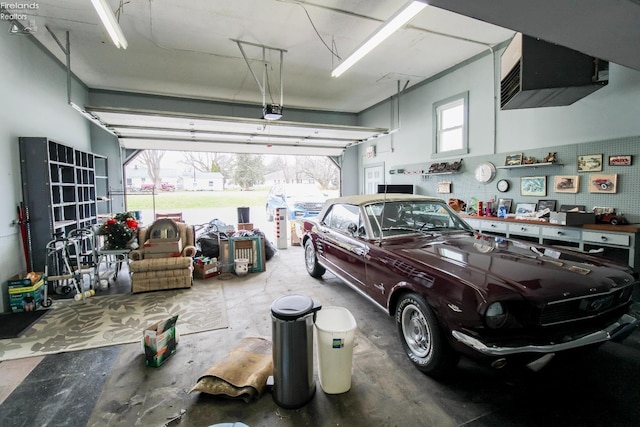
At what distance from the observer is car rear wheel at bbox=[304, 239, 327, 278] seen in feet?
15.8

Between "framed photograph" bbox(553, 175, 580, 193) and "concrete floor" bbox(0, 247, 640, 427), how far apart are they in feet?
7.42

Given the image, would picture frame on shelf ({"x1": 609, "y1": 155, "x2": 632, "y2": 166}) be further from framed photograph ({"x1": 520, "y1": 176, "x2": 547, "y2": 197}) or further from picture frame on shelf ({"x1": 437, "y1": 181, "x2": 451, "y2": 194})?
picture frame on shelf ({"x1": 437, "y1": 181, "x2": 451, "y2": 194})

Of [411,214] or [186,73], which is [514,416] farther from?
[186,73]

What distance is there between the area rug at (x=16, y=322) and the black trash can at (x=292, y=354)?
10.0 ft

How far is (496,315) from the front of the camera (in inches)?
73.0

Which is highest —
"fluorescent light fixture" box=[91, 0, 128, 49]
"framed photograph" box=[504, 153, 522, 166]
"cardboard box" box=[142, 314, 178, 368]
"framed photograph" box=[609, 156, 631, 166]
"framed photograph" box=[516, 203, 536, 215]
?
"fluorescent light fixture" box=[91, 0, 128, 49]

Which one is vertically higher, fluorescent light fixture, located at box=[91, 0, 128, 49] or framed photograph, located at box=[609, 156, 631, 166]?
fluorescent light fixture, located at box=[91, 0, 128, 49]

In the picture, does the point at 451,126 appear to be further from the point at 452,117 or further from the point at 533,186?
the point at 533,186

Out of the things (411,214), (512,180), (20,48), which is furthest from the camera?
(512,180)

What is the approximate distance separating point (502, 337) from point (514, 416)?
0.55m

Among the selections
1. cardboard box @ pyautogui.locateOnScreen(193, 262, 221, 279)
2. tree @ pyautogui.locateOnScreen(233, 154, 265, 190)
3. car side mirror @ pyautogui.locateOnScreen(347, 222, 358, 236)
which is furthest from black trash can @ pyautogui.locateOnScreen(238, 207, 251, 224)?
tree @ pyautogui.locateOnScreen(233, 154, 265, 190)

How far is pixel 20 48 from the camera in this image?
4.21m

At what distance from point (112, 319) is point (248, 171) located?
15.6 metres

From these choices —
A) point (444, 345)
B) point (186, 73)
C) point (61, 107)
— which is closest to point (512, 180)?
point (444, 345)
